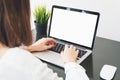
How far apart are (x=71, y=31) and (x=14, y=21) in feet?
1.98

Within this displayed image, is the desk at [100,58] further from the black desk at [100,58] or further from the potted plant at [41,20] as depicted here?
the potted plant at [41,20]

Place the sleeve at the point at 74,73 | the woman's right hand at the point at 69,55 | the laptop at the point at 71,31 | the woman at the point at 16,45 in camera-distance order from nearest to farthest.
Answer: the woman at the point at 16,45 < the sleeve at the point at 74,73 < the woman's right hand at the point at 69,55 < the laptop at the point at 71,31

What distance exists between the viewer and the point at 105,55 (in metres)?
1.22

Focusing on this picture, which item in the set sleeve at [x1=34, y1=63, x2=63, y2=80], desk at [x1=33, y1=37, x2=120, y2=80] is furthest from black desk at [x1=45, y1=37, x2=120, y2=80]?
sleeve at [x1=34, y1=63, x2=63, y2=80]

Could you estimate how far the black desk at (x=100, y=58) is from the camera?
1054 millimetres

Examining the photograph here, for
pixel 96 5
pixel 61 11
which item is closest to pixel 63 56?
pixel 61 11

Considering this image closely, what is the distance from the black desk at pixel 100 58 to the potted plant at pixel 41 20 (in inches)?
14.4

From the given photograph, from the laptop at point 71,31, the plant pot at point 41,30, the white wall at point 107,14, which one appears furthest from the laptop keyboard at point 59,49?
the white wall at point 107,14

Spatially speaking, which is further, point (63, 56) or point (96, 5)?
point (96, 5)

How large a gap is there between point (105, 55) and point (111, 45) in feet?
0.51

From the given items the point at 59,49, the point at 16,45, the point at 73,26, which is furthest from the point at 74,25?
the point at 16,45

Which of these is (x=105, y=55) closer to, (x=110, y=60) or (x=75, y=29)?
(x=110, y=60)

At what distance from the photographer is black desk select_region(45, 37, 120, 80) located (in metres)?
1.05

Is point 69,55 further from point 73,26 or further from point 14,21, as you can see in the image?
point 14,21
